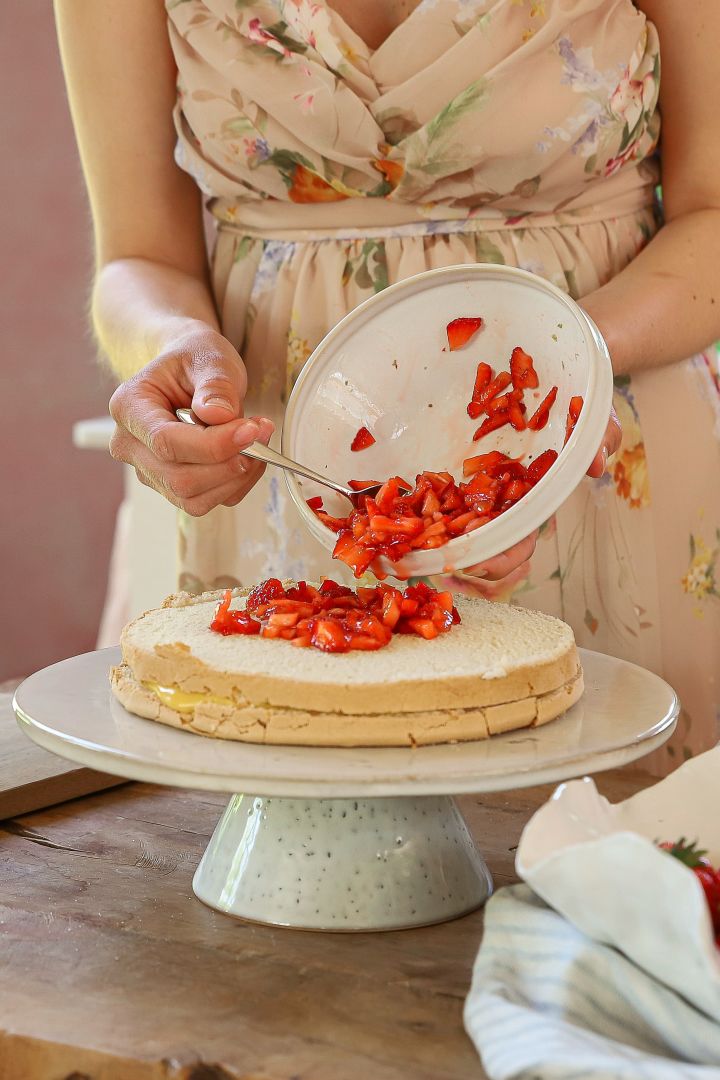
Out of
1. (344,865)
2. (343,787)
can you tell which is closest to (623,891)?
(343,787)

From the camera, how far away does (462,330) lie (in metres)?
1.20

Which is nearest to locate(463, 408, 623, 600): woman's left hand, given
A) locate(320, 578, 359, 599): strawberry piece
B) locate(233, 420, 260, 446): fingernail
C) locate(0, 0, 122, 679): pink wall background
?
locate(320, 578, 359, 599): strawberry piece

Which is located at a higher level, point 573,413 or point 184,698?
point 573,413

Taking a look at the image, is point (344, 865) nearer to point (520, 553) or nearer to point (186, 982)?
point (186, 982)

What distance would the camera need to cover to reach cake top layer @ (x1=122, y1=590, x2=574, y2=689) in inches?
36.3

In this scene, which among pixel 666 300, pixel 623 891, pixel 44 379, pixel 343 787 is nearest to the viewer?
pixel 623 891

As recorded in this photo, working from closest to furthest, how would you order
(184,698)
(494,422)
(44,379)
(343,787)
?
(343,787), (184,698), (494,422), (44,379)

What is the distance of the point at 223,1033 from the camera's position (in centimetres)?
77

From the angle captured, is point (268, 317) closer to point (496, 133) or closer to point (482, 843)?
point (496, 133)

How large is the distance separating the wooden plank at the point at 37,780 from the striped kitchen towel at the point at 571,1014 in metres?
0.50

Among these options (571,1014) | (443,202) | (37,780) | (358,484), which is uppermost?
(443,202)

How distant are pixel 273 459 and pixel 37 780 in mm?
356

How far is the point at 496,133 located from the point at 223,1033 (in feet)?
2.98

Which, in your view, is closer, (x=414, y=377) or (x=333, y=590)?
(x=333, y=590)
